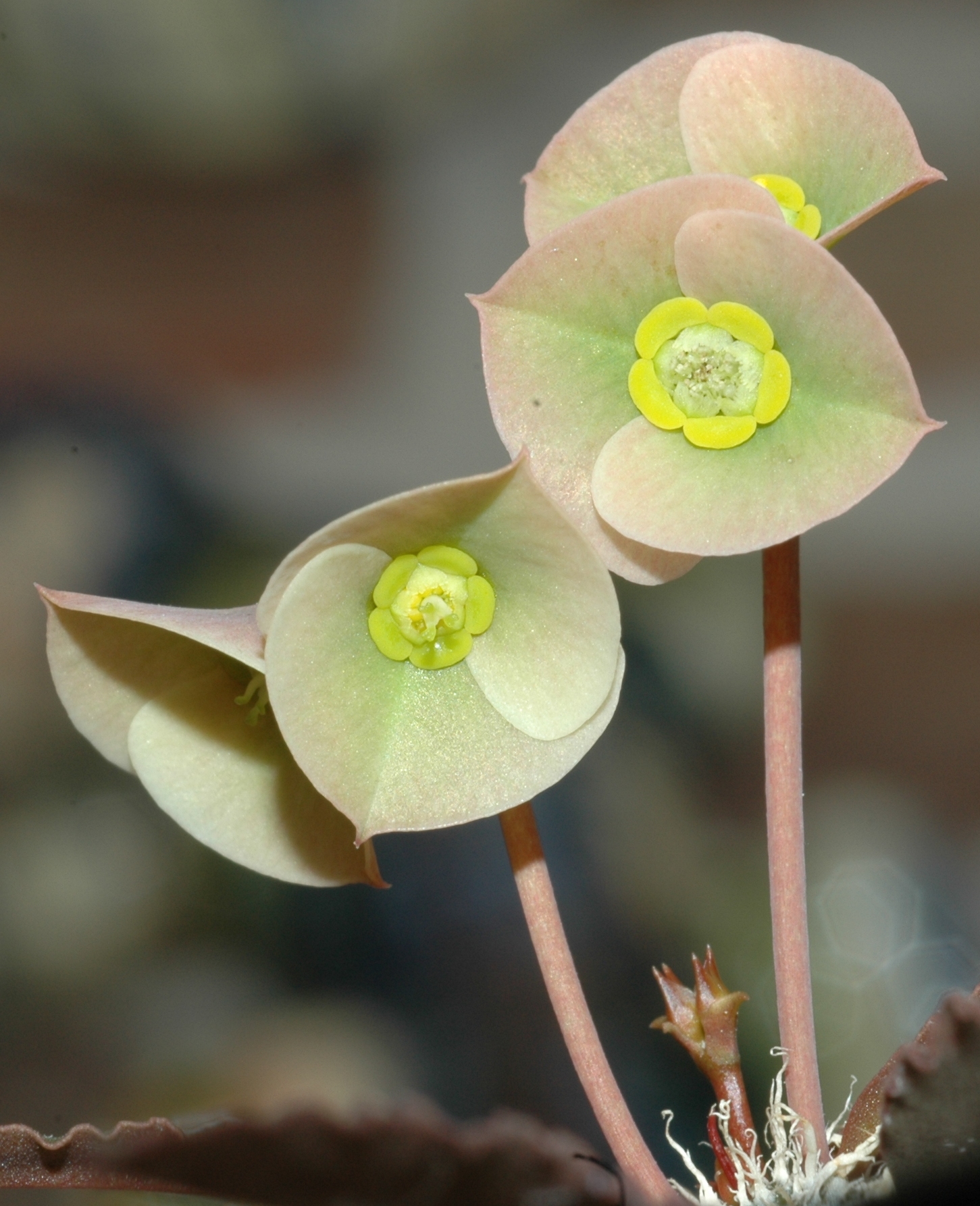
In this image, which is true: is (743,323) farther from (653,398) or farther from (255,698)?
(255,698)

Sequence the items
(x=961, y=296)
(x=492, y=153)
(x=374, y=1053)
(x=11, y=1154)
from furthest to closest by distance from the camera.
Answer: (x=492, y=153) → (x=961, y=296) → (x=374, y=1053) → (x=11, y=1154)

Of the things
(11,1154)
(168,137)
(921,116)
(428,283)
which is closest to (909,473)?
(921,116)

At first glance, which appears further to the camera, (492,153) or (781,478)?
(492,153)

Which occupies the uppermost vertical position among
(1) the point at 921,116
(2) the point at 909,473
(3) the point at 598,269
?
(1) the point at 921,116

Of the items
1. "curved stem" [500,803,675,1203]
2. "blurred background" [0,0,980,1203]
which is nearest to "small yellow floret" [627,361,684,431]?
"curved stem" [500,803,675,1203]

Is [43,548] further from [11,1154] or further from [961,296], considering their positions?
[961,296]

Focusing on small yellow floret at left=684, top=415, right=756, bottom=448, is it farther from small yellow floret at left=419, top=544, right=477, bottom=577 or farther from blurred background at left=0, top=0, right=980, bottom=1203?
blurred background at left=0, top=0, right=980, bottom=1203
